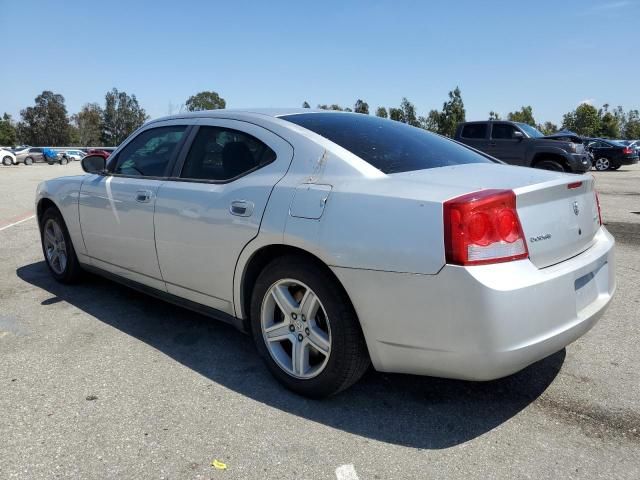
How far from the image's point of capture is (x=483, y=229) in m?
2.26

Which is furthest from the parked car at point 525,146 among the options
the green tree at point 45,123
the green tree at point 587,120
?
the green tree at point 45,123

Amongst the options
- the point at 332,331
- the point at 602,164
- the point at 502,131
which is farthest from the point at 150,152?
the point at 602,164

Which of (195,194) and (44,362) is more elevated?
(195,194)

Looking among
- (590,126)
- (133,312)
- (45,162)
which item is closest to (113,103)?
(45,162)

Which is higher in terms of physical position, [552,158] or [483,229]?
[483,229]

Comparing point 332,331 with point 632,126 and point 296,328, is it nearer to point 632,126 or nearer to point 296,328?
point 296,328

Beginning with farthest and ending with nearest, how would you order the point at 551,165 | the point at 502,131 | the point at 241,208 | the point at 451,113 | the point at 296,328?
the point at 451,113 < the point at 502,131 < the point at 551,165 < the point at 241,208 < the point at 296,328

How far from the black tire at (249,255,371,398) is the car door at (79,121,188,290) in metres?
1.25

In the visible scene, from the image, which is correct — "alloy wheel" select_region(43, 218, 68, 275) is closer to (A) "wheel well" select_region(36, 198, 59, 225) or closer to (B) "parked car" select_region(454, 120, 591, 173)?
(A) "wheel well" select_region(36, 198, 59, 225)

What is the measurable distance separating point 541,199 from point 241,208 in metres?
1.58

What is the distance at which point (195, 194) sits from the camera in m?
3.31

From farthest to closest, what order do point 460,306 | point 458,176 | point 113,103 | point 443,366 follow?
point 113,103, point 458,176, point 443,366, point 460,306

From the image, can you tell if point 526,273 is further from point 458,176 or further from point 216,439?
point 216,439

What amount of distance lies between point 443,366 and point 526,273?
55 cm
